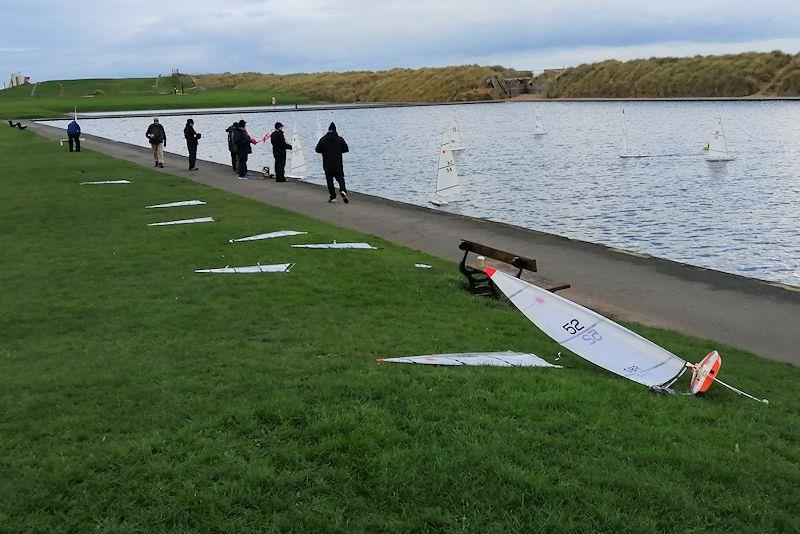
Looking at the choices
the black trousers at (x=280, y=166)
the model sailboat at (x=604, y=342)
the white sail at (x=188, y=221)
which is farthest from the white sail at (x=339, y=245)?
the black trousers at (x=280, y=166)

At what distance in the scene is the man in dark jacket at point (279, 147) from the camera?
25.7 m

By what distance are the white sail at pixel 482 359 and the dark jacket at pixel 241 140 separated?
22.0 metres

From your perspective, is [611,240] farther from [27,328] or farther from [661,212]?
[27,328]

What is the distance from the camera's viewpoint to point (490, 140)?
196ft

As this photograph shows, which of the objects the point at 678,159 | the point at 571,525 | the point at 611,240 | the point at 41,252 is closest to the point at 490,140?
the point at 678,159

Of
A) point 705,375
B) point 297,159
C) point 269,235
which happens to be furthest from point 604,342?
point 297,159

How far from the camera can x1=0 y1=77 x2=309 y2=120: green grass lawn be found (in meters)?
112

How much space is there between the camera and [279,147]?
2633 centimetres

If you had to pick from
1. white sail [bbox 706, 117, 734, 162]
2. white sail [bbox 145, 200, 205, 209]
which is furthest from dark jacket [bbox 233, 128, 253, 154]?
white sail [bbox 706, 117, 734, 162]

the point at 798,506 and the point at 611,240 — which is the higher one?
the point at 798,506

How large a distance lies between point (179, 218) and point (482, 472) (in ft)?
47.2

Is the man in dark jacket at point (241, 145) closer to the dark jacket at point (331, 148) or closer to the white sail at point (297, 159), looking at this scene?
the white sail at point (297, 159)

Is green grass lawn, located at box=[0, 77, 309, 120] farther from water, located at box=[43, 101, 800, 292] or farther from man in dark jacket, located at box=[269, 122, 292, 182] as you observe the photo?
man in dark jacket, located at box=[269, 122, 292, 182]

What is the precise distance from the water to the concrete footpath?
11.9 ft
